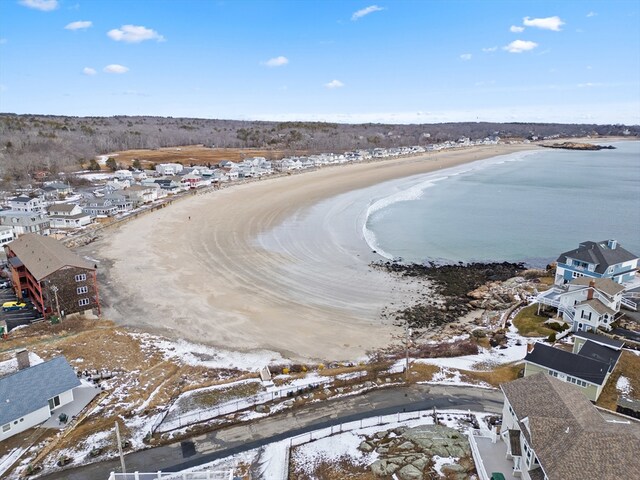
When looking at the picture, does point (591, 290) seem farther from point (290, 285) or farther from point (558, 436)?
point (290, 285)

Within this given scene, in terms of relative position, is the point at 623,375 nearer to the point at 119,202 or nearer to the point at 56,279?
the point at 56,279

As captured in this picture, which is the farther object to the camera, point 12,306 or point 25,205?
point 25,205

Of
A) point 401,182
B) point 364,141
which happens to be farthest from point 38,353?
point 364,141

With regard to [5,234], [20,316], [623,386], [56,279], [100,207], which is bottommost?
[623,386]

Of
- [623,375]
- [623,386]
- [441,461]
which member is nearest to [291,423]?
[441,461]

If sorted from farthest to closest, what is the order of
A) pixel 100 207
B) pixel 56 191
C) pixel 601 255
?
pixel 56 191
pixel 100 207
pixel 601 255

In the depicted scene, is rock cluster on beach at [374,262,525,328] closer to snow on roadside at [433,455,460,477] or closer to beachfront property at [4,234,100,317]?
snow on roadside at [433,455,460,477]

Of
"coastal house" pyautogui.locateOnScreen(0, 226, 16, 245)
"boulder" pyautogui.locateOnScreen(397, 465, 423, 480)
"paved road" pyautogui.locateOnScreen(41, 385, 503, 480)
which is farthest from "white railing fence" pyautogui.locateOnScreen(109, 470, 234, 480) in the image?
"coastal house" pyautogui.locateOnScreen(0, 226, 16, 245)

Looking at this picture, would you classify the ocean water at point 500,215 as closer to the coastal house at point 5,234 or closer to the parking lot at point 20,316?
the parking lot at point 20,316
